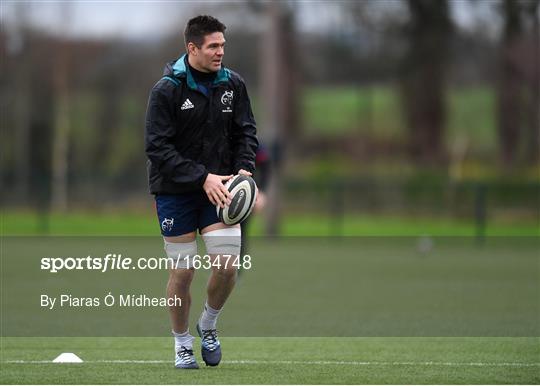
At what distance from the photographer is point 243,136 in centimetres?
748

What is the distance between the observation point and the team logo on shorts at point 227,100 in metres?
7.35

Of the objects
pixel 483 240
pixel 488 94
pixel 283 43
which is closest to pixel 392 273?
pixel 483 240

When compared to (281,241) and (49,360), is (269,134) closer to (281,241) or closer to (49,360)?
(281,241)

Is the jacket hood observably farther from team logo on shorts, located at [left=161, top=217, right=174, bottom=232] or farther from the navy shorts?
team logo on shorts, located at [left=161, top=217, right=174, bottom=232]

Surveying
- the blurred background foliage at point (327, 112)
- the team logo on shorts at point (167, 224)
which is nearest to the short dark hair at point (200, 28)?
the team logo on shorts at point (167, 224)

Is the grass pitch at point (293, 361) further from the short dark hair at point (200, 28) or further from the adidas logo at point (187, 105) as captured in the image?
the short dark hair at point (200, 28)

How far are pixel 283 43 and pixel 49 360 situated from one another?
111ft

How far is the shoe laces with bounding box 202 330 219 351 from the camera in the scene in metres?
7.50

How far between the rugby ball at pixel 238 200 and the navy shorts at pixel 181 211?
123mm

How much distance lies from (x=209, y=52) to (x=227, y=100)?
35cm

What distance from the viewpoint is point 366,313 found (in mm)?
11406

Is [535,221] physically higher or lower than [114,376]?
lower

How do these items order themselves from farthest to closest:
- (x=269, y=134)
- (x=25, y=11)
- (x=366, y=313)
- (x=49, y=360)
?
(x=25, y=11), (x=269, y=134), (x=366, y=313), (x=49, y=360)

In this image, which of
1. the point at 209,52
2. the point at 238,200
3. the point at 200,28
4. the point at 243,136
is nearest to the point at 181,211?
the point at 238,200
